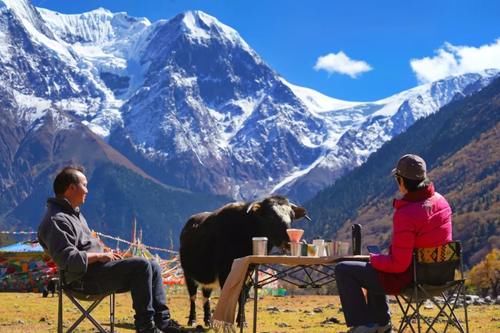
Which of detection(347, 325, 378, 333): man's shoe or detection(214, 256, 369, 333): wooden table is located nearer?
detection(347, 325, 378, 333): man's shoe

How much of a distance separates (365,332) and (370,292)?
2.24 ft

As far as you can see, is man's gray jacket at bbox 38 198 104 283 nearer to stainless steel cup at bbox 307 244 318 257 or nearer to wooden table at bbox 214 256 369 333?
wooden table at bbox 214 256 369 333

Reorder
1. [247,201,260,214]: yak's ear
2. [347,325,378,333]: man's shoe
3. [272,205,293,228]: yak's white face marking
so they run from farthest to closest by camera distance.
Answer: [247,201,260,214]: yak's ear < [272,205,293,228]: yak's white face marking < [347,325,378,333]: man's shoe

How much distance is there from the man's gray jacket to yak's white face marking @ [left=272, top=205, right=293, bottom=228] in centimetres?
480

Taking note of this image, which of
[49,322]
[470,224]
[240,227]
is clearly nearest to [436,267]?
[240,227]

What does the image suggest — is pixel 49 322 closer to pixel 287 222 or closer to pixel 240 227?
pixel 240 227

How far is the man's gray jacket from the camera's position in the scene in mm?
8875

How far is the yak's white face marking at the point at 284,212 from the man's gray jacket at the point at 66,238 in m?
4.80

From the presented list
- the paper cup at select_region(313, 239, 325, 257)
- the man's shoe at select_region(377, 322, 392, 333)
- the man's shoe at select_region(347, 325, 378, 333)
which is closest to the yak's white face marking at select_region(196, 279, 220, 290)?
the paper cup at select_region(313, 239, 325, 257)

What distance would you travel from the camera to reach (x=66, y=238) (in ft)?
29.6

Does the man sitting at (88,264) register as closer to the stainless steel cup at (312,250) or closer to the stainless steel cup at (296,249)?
the stainless steel cup at (296,249)

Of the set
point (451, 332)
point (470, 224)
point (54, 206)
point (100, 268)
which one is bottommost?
point (451, 332)

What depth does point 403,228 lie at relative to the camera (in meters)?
8.70

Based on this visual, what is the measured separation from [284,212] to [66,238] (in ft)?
18.2
